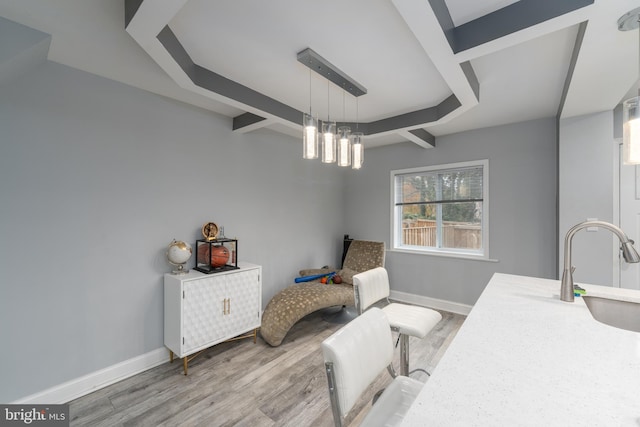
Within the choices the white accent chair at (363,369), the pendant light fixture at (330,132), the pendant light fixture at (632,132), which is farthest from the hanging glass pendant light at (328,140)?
the pendant light fixture at (632,132)

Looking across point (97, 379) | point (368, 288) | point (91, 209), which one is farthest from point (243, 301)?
point (91, 209)

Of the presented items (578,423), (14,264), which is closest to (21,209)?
(14,264)

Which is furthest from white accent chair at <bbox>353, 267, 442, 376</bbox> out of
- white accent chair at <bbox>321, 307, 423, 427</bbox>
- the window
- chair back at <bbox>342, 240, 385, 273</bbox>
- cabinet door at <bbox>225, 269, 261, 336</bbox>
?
the window

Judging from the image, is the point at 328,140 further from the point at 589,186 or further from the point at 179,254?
the point at 589,186

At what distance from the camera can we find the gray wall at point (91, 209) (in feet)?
5.92

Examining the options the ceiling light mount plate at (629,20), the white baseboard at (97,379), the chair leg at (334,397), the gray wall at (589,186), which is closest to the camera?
the chair leg at (334,397)

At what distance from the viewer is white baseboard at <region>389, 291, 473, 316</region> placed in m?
3.57

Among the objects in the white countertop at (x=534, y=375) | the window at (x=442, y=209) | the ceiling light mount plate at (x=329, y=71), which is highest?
the ceiling light mount plate at (x=329, y=71)

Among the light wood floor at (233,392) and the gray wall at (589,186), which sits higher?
the gray wall at (589,186)

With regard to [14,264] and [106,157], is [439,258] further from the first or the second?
[14,264]

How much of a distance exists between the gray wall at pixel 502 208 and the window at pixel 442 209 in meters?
0.10

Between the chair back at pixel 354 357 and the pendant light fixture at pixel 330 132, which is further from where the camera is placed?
the pendant light fixture at pixel 330 132

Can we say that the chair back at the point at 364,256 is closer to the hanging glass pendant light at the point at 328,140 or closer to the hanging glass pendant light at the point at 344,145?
the hanging glass pendant light at the point at 344,145

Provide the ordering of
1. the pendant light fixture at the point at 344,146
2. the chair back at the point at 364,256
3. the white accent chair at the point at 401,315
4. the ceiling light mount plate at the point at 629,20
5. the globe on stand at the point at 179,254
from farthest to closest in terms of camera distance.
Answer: the chair back at the point at 364,256 → the globe on stand at the point at 179,254 → the pendant light fixture at the point at 344,146 → the white accent chair at the point at 401,315 → the ceiling light mount plate at the point at 629,20
